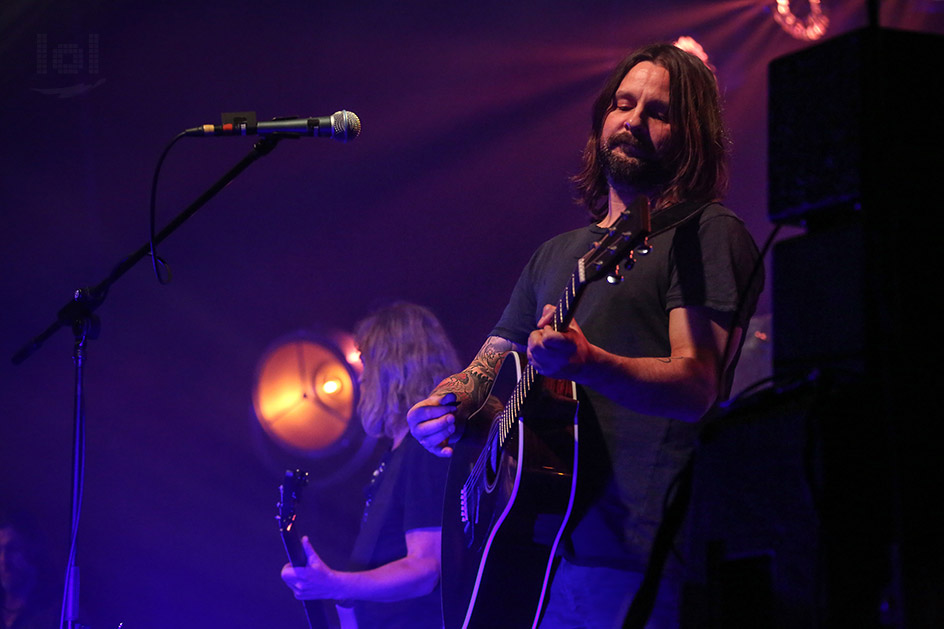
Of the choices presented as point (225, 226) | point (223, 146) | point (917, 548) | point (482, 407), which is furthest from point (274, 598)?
point (917, 548)

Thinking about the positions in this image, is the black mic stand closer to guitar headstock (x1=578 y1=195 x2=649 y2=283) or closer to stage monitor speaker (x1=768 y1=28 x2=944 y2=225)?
guitar headstock (x1=578 y1=195 x2=649 y2=283)

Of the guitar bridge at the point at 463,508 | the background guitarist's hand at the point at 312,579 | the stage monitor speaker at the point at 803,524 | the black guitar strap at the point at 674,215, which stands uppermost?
the black guitar strap at the point at 674,215

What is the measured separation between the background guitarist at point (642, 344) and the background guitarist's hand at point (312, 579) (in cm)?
134

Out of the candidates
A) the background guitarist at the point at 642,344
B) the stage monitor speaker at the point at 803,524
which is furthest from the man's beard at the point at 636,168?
the stage monitor speaker at the point at 803,524

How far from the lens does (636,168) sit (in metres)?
2.53

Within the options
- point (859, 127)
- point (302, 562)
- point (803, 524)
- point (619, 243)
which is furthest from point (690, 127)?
point (302, 562)

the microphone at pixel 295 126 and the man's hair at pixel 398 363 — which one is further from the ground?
the microphone at pixel 295 126

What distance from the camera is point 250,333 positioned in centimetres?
525

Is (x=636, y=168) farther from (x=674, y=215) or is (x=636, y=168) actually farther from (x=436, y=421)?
(x=436, y=421)

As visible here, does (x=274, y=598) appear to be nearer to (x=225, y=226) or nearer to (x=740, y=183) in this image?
(x=225, y=226)

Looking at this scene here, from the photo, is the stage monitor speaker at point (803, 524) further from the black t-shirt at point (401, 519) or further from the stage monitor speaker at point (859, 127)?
the black t-shirt at point (401, 519)

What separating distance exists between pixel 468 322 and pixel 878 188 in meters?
4.25

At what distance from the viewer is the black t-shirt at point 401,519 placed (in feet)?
11.3

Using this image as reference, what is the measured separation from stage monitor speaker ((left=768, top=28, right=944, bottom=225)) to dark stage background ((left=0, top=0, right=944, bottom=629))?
3478mm
